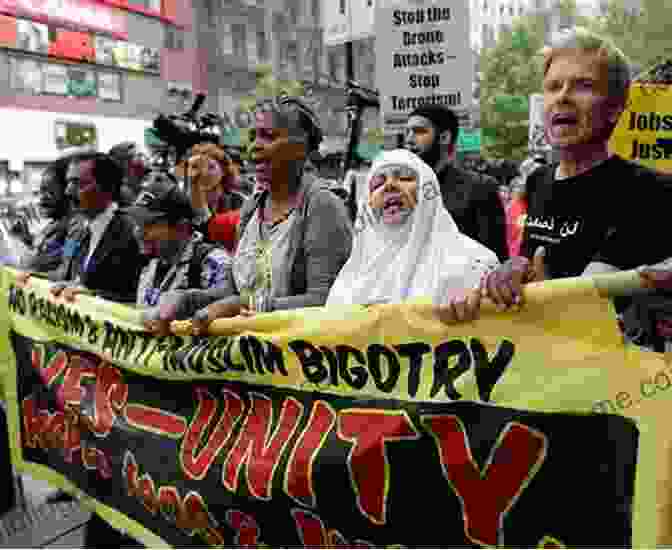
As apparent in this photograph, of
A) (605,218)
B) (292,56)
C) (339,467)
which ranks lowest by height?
(339,467)

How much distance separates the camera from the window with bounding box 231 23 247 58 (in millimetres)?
48250

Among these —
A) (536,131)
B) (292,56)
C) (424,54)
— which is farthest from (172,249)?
(292,56)

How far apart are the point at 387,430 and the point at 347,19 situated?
169 inches

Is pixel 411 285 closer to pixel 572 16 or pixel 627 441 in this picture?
pixel 627 441

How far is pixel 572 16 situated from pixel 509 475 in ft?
177

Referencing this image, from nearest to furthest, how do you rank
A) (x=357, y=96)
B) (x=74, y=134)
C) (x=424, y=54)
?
(x=424, y=54) → (x=357, y=96) → (x=74, y=134)

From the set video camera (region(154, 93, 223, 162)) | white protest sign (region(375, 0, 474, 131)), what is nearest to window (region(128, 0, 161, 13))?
video camera (region(154, 93, 223, 162))

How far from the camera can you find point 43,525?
4250mm

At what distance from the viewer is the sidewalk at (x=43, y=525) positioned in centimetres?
Answer: 402

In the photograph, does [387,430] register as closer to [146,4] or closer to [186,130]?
[186,130]

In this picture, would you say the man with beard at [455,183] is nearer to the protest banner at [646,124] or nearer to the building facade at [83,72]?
the protest banner at [646,124]

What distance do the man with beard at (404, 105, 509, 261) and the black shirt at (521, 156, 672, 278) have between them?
6.48ft

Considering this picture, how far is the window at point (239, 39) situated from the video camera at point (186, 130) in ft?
143

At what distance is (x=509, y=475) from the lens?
2027 mm
